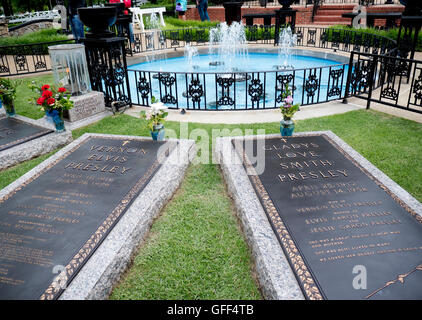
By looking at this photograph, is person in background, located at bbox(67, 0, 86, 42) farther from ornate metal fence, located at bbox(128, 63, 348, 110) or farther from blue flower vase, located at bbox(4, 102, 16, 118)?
blue flower vase, located at bbox(4, 102, 16, 118)

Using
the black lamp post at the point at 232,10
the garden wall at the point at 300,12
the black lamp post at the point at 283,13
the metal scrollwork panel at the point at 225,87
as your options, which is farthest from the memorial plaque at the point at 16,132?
the garden wall at the point at 300,12

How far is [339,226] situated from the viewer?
355 centimetres

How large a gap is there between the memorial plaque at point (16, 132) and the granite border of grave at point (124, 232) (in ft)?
3.82

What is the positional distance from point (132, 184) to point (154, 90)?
332 inches

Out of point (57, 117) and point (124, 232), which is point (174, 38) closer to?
point (57, 117)

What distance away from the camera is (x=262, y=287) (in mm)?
3344

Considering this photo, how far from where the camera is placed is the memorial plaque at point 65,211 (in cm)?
310

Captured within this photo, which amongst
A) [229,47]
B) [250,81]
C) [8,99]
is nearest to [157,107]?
[8,99]

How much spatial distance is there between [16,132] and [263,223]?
5.36m

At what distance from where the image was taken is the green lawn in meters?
3.43

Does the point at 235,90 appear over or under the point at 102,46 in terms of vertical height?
under

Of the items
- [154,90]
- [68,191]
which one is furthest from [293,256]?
[154,90]
